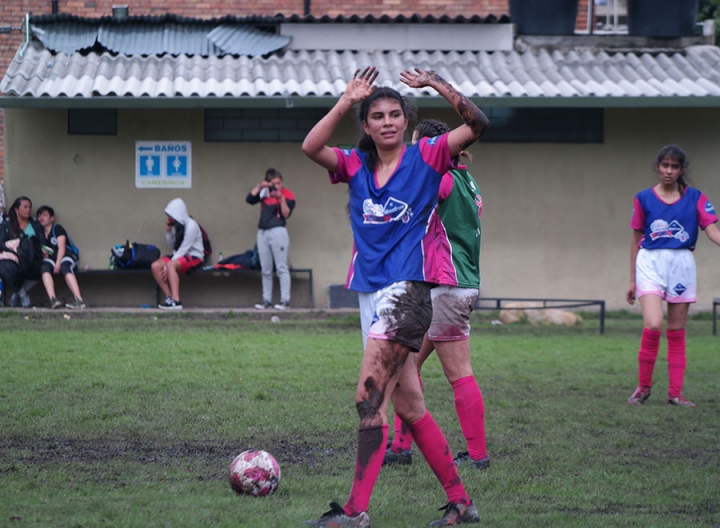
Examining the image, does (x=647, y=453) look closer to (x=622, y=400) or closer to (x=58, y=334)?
(x=622, y=400)

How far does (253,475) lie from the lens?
482cm

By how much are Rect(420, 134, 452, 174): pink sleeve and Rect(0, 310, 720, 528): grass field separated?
1.62 metres

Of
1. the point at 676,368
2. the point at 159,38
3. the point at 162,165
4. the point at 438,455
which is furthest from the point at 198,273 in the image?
the point at 438,455

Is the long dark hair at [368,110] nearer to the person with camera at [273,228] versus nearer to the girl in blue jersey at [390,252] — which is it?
the girl in blue jersey at [390,252]

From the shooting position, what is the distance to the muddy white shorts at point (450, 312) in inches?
219

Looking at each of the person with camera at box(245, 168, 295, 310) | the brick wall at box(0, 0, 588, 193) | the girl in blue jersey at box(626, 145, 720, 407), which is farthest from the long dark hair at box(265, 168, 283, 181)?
the girl in blue jersey at box(626, 145, 720, 407)

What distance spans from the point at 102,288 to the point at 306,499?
1135 cm

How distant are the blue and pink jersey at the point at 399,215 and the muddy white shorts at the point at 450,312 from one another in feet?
4.09

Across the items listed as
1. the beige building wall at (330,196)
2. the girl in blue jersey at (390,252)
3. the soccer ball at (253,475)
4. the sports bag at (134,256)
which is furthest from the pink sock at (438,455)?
the beige building wall at (330,196)

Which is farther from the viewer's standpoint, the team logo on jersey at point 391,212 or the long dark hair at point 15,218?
the long dark hair at point 15,218

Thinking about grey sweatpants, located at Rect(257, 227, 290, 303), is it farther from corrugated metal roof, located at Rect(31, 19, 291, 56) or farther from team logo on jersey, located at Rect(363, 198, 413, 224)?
team logo on jersey, located at Rect(363, 198, 413, 224)

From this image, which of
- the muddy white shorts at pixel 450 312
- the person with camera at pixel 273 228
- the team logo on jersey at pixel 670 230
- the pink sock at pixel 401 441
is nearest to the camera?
the muddy white shorts at pixel 450 312

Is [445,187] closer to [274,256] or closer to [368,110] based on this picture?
[368,110]

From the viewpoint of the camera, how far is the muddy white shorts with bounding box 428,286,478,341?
557 cm
